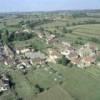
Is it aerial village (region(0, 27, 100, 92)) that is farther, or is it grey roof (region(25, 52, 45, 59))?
grey roof (region(25, 52, 45, 59))

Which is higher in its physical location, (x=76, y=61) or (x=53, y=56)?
(x=76, y=61)

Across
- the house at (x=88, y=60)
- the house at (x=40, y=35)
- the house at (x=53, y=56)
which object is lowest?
the house at (x=40, y=35)

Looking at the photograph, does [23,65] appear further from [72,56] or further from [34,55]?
[72,56]

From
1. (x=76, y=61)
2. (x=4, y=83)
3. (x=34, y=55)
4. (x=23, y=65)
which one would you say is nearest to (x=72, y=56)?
(x=76, y=61)

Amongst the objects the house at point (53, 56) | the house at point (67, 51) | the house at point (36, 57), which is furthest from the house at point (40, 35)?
the house at point (53, 56)

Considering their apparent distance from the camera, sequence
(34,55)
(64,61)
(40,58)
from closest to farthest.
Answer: (64,61) < (40,58) < (34,55)

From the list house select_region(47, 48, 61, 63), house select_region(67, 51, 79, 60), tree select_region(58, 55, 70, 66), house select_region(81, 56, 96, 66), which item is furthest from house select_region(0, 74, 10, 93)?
house select_region(67, 51, 79, 60)

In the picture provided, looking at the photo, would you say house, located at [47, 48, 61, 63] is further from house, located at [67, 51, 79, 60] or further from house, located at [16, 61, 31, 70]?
house, located at [16, 61, 31, 70]

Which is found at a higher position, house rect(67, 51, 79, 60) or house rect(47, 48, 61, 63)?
house rect(67, 51, 79, 60)

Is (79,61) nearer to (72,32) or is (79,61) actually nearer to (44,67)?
(44,67)

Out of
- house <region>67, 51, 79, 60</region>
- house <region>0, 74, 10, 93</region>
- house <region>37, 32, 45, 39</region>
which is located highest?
house <region>67, 51, 79, 60</region>

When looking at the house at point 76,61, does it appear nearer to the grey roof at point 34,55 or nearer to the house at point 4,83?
the grey roof at point 34,55

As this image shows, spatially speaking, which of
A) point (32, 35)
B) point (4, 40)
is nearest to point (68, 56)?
point (4, 40)

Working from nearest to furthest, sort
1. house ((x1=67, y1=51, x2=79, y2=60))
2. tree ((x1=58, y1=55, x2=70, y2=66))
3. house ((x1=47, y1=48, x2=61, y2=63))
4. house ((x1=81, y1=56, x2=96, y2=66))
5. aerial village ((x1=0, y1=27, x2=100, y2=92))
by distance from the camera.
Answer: house ((x1=81, y1=56, x2=96, y2=66)), aerial village ((x1=0, y1=27, x2=100, y2=92)), tree ((x1=58, y1=55, x2=70, y2=66)), house ((x1=67, y1=51, x2=79, y2=60)), house ((x1=47, y1=48, x2=61, y2=63))
